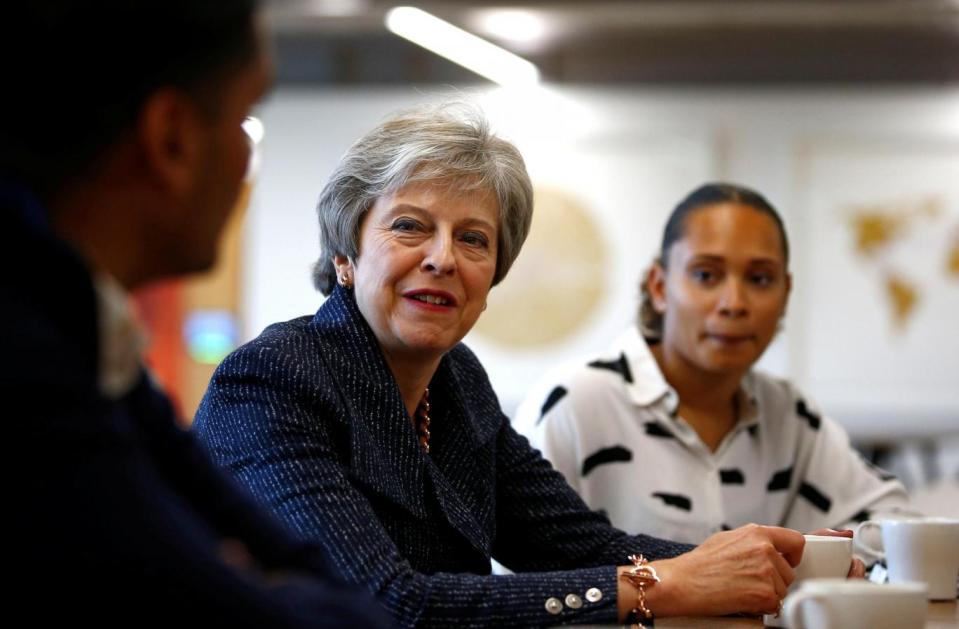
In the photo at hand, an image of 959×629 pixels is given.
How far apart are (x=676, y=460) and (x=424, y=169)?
3.40 ft

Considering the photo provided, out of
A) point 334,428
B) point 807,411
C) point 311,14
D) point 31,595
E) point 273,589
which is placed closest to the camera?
point 31,595

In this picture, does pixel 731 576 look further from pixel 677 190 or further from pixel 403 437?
pixel 677 190

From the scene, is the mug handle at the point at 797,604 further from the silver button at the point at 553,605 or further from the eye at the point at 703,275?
the eye at the point at 703,275

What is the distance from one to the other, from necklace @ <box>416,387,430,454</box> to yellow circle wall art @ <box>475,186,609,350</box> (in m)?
3.99

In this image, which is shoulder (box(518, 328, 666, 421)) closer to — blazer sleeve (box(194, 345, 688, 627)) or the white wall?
blazer sleeve (box(194, 345, 688, 627))

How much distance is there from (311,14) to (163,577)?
5010 mm

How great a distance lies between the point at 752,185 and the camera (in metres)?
5.96

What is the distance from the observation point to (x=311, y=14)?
5438 millimetres

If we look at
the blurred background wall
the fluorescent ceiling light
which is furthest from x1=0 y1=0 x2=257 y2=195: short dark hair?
the blurred background wall

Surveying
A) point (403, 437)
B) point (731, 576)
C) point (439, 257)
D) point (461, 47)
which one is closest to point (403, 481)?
point (403, 437)

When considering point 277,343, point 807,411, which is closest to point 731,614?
A: point 277,343

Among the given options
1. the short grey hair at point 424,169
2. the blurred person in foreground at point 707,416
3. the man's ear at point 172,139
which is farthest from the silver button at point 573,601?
the blurred person in foreground at point 707,416

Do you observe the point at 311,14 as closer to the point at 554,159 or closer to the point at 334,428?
the point at 554,159

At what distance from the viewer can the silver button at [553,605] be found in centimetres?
142
